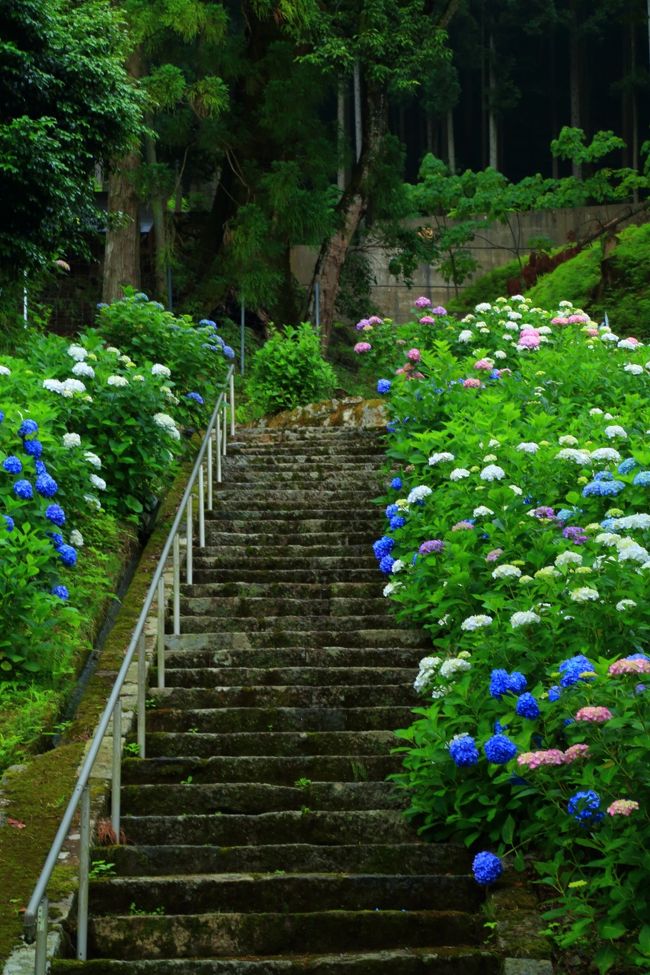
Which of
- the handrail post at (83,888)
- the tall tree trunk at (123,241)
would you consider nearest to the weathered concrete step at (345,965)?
the handrail post at (83,888)

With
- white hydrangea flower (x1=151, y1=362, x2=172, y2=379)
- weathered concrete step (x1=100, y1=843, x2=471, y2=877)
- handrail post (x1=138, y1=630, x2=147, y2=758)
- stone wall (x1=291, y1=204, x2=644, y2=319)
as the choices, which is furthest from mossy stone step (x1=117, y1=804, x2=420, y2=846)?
stone wall (x1=291, y1=204, x2=644, y2=319)

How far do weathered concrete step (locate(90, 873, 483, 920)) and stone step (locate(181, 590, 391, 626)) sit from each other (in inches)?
123

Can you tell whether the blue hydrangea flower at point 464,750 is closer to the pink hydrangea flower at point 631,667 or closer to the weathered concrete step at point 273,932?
the weathered concrete step at point 273,932

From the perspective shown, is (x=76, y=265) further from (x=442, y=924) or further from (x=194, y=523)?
(x=442, y=924)

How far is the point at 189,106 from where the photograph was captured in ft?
61.3

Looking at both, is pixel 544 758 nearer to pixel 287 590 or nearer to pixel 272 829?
pixel 272 829

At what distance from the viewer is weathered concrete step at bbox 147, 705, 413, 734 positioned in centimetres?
677

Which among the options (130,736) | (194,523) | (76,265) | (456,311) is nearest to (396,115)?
(456,311)

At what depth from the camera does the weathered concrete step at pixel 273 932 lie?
5.00 metres

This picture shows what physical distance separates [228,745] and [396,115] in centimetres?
3442

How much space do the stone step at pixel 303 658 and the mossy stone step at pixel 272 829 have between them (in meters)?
1.73

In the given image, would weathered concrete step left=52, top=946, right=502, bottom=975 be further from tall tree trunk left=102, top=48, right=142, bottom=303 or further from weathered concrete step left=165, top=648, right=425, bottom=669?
tall tree trunk left=102, top=48, right=142, bottom=303

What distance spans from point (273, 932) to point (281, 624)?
315 centimetres

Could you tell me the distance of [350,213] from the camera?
19.2 metres
